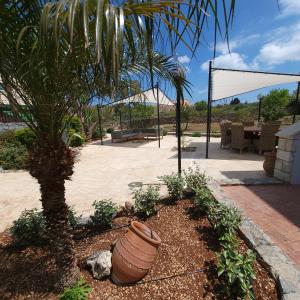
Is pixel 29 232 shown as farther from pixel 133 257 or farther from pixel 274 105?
pixel 274 105

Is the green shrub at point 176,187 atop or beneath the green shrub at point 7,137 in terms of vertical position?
beneath

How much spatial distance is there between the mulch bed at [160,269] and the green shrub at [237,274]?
163 millimetres

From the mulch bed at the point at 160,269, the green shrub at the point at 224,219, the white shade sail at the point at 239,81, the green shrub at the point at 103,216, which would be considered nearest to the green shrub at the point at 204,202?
the mulch bed at the point at 160,269


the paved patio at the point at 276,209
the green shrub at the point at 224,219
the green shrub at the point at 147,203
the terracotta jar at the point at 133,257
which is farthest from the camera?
the green shrub at the point at 147,203

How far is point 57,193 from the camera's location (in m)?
2.06

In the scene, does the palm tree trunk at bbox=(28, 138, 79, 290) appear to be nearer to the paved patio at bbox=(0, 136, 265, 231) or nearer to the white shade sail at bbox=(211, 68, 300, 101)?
the paved patio at bbox=(0, 136, 265, 231)

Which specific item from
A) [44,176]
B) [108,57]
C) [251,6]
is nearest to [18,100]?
Answer: [44,176]

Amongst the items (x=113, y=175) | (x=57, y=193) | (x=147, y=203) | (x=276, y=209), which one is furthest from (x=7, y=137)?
(x=276, y=209)

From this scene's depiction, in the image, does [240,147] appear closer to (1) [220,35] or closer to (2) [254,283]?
(2) [254,283]

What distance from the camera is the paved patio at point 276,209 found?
9.10 ft

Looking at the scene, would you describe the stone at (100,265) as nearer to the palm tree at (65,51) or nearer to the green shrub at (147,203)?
the palm tree at (65,51)

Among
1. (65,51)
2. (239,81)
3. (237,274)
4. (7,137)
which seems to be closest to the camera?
(65,51)

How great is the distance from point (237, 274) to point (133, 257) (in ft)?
3.20

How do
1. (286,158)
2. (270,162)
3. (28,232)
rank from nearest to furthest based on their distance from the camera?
(28,232) → (286,158) → (270,162)
